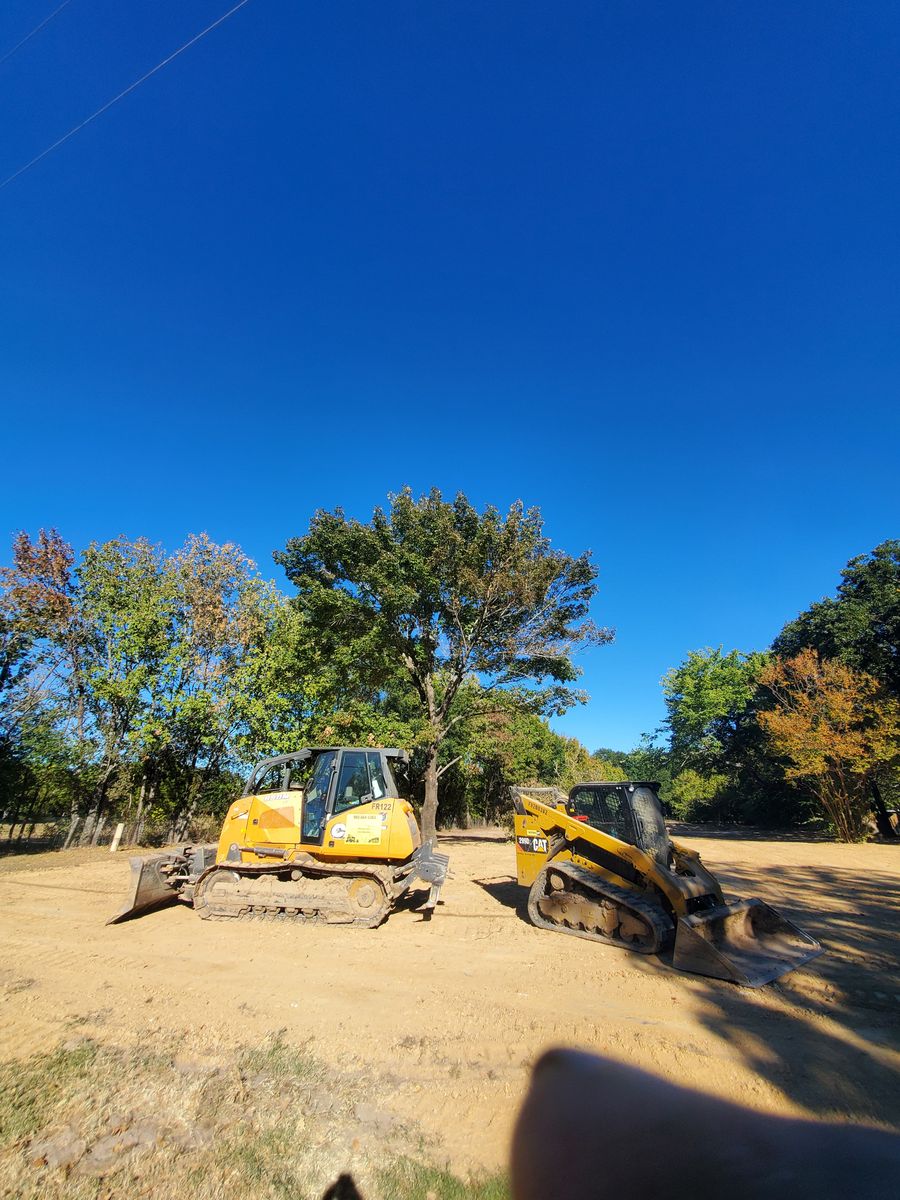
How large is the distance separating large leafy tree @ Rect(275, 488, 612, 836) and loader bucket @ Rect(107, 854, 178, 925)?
11595mm

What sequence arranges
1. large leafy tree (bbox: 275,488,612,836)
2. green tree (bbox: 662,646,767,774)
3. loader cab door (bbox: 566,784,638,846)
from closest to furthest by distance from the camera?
loader cab door (bbox: 566,784,638,846) < large leafy tree (bbox: 275,488,612,836) < green tree (bbox: 662,646,767,774)

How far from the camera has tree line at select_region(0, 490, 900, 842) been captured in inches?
790

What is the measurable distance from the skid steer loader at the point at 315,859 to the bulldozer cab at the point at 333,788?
2 cm

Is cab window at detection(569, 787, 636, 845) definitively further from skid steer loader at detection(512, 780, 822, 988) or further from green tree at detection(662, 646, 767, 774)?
green tree at detection(662, 646, 767, 774)

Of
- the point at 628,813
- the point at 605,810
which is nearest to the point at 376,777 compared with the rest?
the point at 605,810

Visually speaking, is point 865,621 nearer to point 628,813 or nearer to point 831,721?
point 831,721

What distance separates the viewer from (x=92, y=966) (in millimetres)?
6176

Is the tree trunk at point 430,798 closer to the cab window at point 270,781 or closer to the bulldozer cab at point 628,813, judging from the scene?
the cab window at point 270,781

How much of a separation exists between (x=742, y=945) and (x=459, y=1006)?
152 inches

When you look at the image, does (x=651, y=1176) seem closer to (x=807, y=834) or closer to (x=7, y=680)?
(x=7, y=680)

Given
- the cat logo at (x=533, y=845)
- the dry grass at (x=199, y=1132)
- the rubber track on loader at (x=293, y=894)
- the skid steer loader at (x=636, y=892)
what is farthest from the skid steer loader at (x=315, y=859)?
the dry grass at (x=199, y=1132)

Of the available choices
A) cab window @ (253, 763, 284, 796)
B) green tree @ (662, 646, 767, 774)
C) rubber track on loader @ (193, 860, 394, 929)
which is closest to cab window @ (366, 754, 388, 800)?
→ rubber track on loader @ (193, 860, 394, 929)

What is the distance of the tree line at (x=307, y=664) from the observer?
2008 centimetres

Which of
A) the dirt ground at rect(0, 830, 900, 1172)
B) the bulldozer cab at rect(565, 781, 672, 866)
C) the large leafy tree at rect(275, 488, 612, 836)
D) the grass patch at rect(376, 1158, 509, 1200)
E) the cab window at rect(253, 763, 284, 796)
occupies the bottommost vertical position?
the grass patch at rect(376, 1158, 509, 1200)
